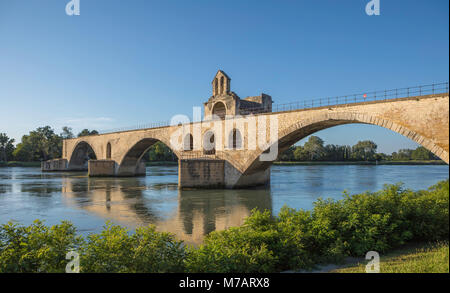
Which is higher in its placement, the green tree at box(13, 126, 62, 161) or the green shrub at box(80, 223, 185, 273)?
the green tree at box(13, 126, 62, 161)

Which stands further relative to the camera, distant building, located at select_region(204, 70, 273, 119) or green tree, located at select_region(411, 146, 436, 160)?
green tree, located at select_region(411, 146, 436, 160)

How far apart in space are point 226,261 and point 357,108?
54.2 feet

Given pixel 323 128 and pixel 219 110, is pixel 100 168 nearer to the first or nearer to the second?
pixel 219 110

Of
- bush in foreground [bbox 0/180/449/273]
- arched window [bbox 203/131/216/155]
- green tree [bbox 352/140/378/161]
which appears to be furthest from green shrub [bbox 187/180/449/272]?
green tree [bbox 352/140/378/161]

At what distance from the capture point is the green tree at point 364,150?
322 ft

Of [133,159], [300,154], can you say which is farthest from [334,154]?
[133,159]

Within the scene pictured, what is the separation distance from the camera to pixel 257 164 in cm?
2702

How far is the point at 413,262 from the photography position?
19.1 ft

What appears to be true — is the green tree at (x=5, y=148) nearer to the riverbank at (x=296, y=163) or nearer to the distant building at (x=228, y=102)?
the riverbank at (x=296, y=163)

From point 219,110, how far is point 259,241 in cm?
2686

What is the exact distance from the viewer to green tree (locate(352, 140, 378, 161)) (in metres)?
98.2

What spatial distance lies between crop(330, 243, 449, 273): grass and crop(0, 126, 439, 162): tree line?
6702cm

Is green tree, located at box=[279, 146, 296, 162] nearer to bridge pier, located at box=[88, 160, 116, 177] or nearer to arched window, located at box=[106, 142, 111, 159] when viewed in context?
arched window, located at box=[106, 142, 111, 159]

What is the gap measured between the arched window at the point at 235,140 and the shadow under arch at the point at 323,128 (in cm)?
226
